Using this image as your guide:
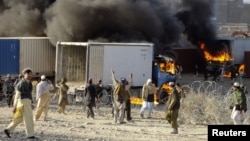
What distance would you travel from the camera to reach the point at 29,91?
36.8ft

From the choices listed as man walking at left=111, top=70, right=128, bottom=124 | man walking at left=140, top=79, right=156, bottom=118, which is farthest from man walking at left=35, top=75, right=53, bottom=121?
man walking at left=140, top=79, right=156, bottom=118

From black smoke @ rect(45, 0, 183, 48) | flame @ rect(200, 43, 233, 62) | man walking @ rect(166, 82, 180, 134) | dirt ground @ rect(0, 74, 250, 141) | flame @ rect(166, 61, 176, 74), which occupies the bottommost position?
dirt ground @ rect(0, 74, 250, 141)

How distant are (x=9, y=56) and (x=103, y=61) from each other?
4.43 metres

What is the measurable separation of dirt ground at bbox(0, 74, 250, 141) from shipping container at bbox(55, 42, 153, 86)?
104 inches

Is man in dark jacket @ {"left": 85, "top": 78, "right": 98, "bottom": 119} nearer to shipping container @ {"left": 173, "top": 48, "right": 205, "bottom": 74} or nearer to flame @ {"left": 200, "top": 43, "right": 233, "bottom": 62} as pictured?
flame @ {"left": 200, "top": 43, "right": 233, "bottom": 62}

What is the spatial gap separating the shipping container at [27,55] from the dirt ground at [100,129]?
4.39m

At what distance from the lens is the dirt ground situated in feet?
40.7

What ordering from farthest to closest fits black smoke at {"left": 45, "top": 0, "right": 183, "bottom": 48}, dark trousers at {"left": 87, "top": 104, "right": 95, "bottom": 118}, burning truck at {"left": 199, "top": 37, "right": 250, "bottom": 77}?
burning truck at {"left": 199, "top": 37, "right": 250, "bottom": 77} → black smoke at {"left": 45, "top": 0, "right": 183, "bottom": 48} → dark trousers at {"left": 87, "top": 104, "right": 95, "bottom": 118}

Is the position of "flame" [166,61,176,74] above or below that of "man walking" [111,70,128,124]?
above

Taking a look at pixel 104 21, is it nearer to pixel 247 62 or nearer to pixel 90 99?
pixel 90 99

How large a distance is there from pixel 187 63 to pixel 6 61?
64.1 ft

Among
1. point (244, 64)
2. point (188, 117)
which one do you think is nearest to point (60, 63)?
point (188, 117)

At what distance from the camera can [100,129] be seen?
1391 centimetres

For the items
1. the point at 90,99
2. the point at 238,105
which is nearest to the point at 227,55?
the point at 90,99
